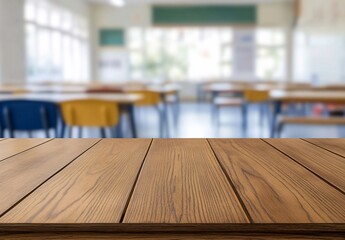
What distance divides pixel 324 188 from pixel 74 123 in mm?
2543

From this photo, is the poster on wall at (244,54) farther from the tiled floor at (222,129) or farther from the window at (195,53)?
the tiled floor at (222,129)

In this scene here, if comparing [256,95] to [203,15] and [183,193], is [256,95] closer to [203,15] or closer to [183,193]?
[183,193]

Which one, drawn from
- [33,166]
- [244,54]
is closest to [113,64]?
[244,54]

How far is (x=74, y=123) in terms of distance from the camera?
312 centimetres

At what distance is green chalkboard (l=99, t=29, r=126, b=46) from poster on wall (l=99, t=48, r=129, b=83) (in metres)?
0.20

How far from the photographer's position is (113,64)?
1334 centimetres

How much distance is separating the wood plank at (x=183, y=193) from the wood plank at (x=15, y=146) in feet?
1.14

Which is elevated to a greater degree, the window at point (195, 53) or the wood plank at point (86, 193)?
the window at point (195, 53)

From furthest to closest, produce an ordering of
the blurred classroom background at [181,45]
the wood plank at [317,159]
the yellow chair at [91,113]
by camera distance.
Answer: the blurred classroom background at [181,45] → the yellow chair at [91,113] → the wood plank at [317,159]

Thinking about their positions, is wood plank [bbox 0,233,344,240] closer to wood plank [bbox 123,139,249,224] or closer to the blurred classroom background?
wood plank [bbox 123,139,249,224]

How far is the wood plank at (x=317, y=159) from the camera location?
86cm

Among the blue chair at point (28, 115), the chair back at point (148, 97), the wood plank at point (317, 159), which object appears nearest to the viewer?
the wood plank at point (317, 159)

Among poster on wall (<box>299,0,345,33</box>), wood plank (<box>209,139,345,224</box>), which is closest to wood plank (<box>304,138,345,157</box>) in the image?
wood plank (<box>209,139,345,224</box>)

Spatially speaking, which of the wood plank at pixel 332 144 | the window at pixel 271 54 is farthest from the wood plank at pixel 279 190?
the window at pixel 271 54
